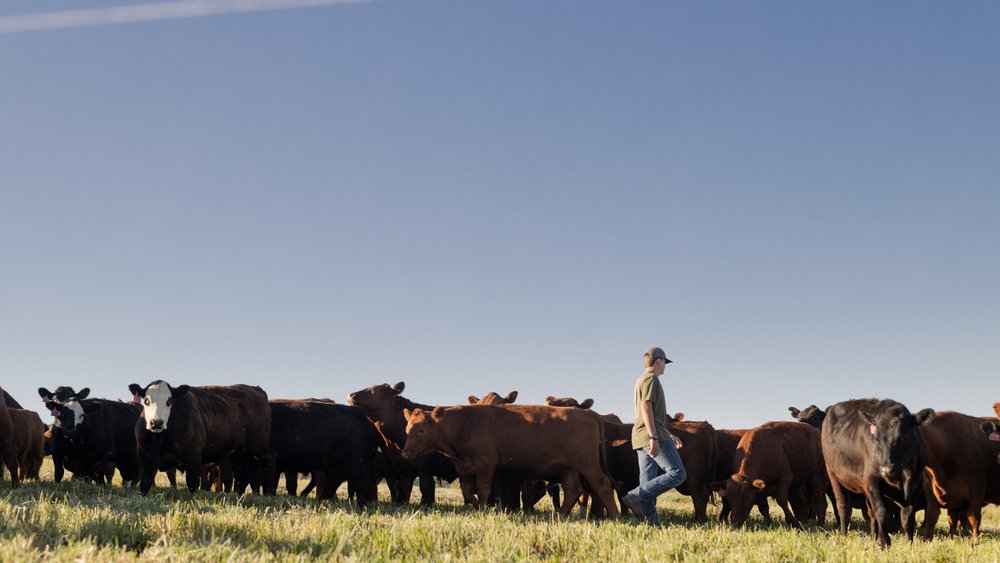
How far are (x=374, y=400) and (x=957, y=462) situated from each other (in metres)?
10.1

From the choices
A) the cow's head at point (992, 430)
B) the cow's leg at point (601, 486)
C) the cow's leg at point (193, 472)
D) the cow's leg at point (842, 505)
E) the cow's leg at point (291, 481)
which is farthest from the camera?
the cow's leg at point (291, 481)

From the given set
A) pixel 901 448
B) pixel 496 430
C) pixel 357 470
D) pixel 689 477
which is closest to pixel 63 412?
pixel 357 470

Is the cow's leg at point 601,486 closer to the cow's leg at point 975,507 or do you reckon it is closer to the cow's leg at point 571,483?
the cow's leg at point 571,483

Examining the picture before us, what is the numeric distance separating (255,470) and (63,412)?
3578 mm

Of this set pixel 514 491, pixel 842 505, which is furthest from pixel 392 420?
pixel 842 505

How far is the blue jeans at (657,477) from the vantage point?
1033 cm

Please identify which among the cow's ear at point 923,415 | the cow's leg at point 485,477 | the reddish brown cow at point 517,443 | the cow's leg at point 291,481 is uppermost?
the cow's ear at point 923,415

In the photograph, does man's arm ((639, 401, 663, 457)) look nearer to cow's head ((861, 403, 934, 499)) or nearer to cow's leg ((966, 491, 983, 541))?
cow's head ((861, 403, 934, 499))

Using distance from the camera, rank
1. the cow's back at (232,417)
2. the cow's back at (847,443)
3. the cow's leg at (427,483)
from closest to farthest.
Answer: the cow's back at (847,443)
the cow's back at (232,417)
the cow's leg at (427,483)

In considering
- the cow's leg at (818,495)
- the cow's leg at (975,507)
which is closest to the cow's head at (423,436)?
the cow's leg at (818,495)

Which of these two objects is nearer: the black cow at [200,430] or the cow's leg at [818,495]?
the black cow at [200,430]

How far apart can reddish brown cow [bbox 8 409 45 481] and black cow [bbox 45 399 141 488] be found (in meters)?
1.65

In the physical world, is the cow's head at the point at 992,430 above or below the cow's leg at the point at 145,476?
above

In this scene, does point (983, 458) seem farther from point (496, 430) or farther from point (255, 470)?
point (255, 470)
